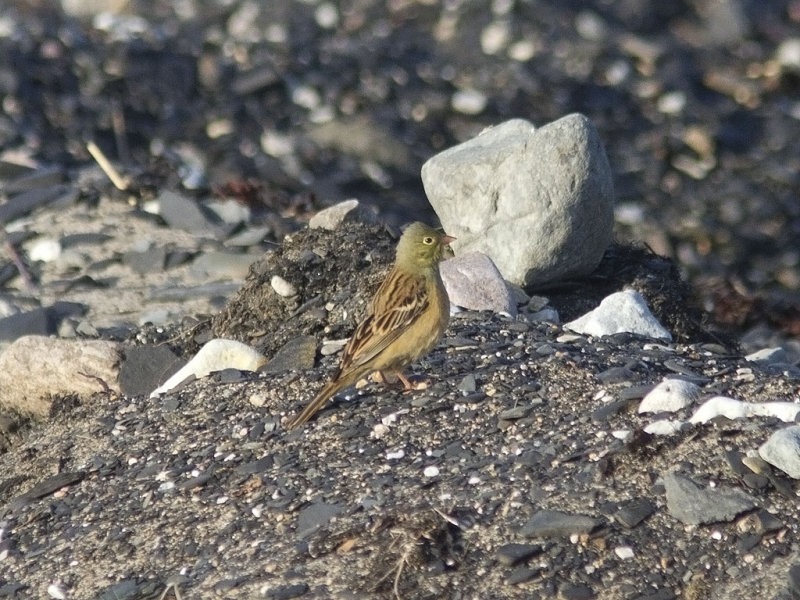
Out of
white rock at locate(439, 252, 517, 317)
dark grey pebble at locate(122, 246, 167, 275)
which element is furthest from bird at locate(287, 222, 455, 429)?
dark grey pebble at locate(122, 246, 167, 275)

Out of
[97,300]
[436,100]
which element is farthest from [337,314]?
[436,100]

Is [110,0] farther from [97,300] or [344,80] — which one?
[97,300]

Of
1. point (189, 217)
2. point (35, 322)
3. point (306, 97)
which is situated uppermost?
point (35, 322)

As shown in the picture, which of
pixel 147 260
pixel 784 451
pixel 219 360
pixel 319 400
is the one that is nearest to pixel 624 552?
pixel 784 451

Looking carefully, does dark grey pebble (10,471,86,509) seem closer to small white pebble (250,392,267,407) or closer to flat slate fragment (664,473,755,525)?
small white pebble (250,392,267,407)

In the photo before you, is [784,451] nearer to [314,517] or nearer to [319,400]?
[314,517]

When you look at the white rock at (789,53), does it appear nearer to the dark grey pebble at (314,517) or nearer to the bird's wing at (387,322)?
the bird's wing at (387,322)
